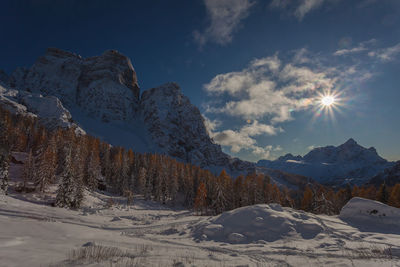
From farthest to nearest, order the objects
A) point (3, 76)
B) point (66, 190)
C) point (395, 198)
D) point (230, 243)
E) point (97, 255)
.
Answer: point (3, 76), point (395, 198), point (66, 190), point (230, 243), point (97, 255)

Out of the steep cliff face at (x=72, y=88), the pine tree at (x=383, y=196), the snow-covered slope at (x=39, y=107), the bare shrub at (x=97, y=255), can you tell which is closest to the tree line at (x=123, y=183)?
the pine tree at (x=383, y=196)

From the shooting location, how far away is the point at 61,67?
198 m

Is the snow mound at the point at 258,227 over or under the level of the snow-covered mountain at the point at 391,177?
under

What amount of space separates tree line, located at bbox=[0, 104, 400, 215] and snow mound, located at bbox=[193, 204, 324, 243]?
91.6 feet

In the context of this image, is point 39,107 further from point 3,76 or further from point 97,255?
point 97,255

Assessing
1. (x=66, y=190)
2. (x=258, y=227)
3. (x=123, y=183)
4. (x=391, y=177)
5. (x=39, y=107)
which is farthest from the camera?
(x=391, y=177)

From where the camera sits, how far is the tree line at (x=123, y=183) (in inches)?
1377

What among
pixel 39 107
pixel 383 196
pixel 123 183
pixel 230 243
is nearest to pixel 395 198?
pixel 383 196

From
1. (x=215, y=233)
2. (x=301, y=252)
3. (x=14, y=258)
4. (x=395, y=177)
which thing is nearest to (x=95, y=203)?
(x=215, y=233)

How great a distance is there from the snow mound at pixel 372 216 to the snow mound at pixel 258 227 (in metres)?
8.55

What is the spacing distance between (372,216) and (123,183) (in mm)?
58906

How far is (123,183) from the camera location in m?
59.1

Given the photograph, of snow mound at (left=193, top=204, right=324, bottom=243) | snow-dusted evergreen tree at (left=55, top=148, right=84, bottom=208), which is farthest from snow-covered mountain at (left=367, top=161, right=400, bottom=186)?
snow-dusted evergreen tree at (left=55, top=148, right=84, bottom=208)

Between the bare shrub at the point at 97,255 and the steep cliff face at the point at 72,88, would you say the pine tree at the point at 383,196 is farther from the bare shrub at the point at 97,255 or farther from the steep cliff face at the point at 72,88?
the steep cliff face at the point at 72,88
